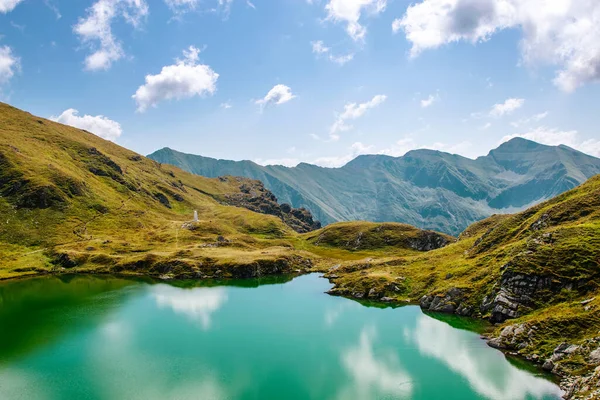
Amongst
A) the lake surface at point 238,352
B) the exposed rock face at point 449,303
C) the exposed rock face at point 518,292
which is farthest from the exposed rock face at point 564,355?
the exposed rock face at point 449,303

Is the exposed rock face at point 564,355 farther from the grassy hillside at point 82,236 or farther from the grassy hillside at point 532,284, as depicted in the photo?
the grassy hillside at point 82,236

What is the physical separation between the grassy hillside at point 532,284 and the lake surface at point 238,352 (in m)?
5.58

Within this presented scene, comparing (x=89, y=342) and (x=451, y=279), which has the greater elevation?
(x=451, y=279)

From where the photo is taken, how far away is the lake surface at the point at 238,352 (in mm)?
49562

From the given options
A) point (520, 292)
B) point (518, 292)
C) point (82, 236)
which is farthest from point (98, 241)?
point (520, 292)

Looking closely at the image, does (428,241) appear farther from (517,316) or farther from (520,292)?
(517,316)

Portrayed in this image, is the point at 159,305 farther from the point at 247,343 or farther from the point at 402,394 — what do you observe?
the point at 402,394

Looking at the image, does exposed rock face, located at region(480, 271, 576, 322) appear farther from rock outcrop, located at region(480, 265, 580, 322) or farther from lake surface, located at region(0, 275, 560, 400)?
lake surface, located at region(0, 275, 560, 400)

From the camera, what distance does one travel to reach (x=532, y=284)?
67562 mm

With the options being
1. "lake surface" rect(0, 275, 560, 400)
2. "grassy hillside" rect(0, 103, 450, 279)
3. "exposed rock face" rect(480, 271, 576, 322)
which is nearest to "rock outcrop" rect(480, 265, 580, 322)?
"exposed rock face" rect(480, 271, 576, 322)

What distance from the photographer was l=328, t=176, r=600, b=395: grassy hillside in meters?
54.5

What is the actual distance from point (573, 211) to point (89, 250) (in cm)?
15863

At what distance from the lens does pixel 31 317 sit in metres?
82.0

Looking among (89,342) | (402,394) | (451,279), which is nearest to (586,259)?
(451,279)
